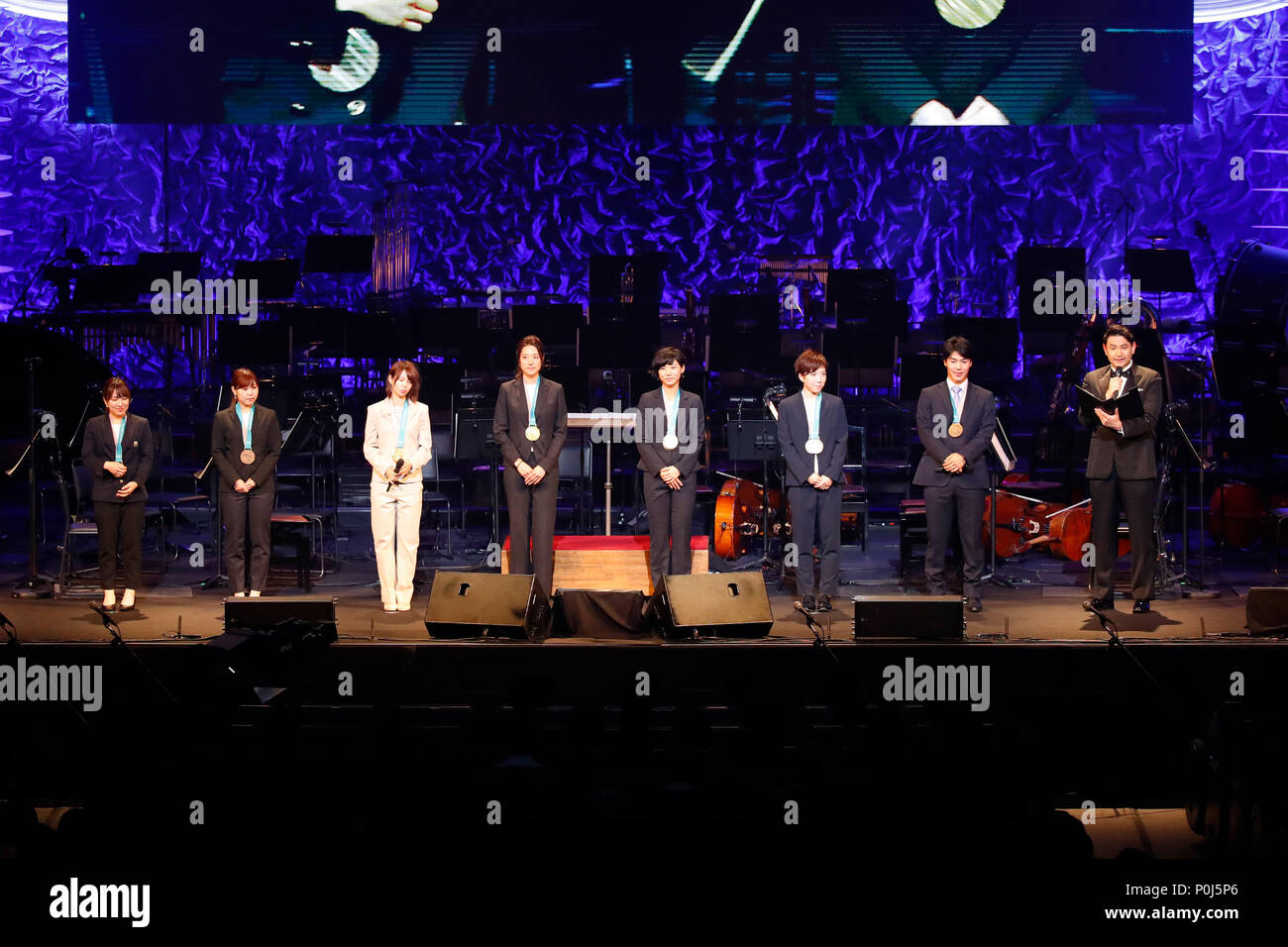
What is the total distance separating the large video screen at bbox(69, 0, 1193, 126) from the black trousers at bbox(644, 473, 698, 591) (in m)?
4.33

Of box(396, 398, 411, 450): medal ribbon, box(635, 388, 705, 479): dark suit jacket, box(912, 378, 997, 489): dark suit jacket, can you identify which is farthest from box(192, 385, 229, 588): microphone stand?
box(912, 378, 997, 489): dark suit jacket

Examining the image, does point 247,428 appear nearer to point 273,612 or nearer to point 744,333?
point 273,612

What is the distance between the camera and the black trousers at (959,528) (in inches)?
302

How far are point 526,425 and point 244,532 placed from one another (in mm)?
1971

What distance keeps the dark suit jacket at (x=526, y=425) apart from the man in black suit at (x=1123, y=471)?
128 inches

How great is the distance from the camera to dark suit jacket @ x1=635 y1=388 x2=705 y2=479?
7703mm

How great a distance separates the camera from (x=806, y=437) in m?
7.78

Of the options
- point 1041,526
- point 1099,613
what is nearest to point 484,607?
point 1099,613

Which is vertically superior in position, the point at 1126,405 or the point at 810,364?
the point at 810,364

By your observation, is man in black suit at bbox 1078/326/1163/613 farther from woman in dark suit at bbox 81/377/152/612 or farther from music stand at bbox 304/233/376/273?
music stand at bbox 304/233/376/273

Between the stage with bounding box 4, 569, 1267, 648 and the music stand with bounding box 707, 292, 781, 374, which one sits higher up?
the music stand with bounding box 707, 292, 781, 374

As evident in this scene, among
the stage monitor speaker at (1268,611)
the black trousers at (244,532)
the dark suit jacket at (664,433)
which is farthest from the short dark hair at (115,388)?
the stage monitor speaker at (1268,611)
